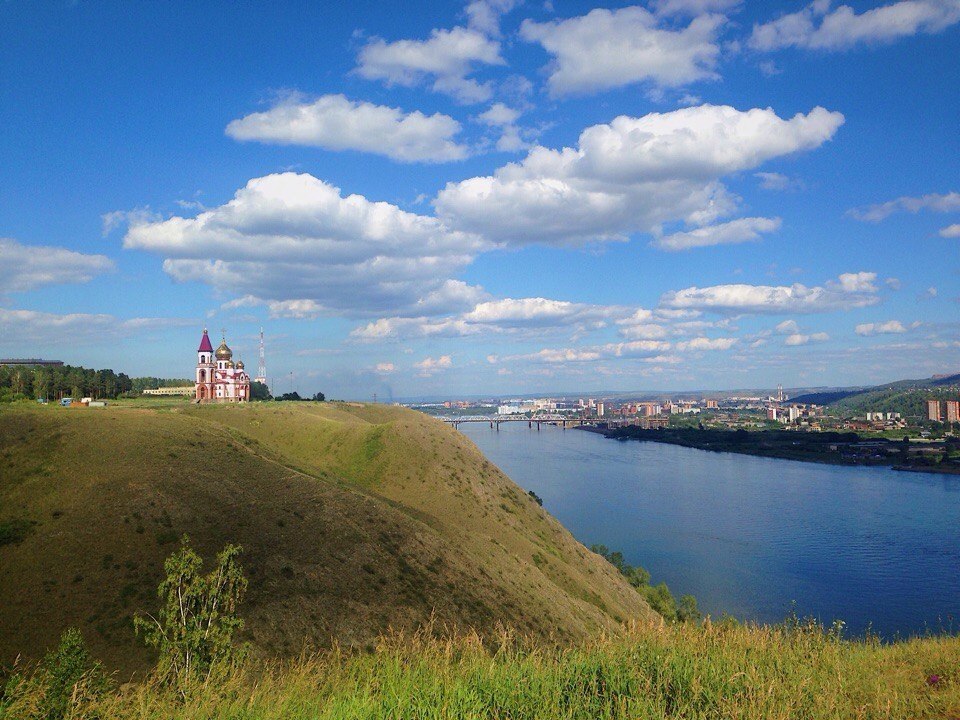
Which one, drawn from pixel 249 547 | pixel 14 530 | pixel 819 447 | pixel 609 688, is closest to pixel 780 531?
pixel 249 547

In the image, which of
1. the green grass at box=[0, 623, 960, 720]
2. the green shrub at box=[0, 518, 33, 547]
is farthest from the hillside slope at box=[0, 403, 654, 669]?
the green grass at box=[0, 623, 960, 720]

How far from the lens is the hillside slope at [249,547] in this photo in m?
18.4

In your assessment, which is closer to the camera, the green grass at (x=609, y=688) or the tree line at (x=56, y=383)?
the green grass at (x=609, y=688)

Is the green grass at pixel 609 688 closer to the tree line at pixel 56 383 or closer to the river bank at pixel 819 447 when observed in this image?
the tree line at pixel 56 383

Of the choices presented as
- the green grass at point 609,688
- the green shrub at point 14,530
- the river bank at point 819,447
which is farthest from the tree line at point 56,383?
the river bank at point 819,447

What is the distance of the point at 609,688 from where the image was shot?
5.46 meters

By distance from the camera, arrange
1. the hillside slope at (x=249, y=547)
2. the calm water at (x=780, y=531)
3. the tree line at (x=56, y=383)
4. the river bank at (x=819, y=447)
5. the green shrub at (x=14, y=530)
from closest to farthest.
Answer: the hillside slope at (x=249, y=547) → the green shrub at (x=14, y=530) → the calm water at (x=780, y=531) → the tree line at (x=56, y=383) → the river bank at (x=819, y=447)

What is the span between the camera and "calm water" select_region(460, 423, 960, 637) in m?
42.0

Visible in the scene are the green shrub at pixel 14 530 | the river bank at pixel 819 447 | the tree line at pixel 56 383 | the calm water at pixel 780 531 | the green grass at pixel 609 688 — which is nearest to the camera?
the green grass at pixel 609 688

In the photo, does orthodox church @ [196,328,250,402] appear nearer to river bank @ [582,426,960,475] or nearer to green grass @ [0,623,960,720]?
green grass @ [0,623,960,720]

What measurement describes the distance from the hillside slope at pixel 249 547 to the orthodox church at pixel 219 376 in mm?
25128

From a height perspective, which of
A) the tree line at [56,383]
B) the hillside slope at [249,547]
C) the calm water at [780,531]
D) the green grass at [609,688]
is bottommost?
the calm water at [780,531]

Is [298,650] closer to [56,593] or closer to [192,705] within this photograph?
[56,593]

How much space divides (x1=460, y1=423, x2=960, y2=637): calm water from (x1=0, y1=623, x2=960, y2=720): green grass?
1572 centimetres
